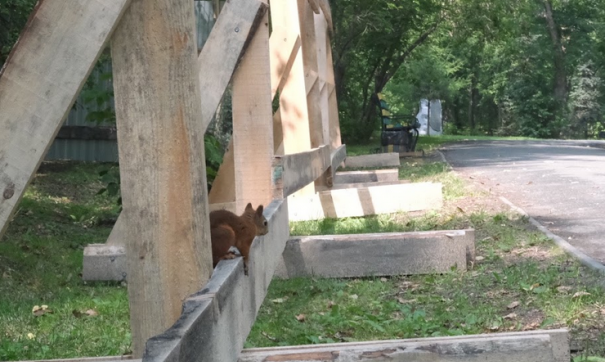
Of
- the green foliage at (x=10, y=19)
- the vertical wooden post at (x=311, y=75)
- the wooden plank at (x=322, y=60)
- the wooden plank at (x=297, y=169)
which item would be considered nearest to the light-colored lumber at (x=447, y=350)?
the wooden plank at (x=297, y=169)

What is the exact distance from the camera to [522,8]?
1277 inches

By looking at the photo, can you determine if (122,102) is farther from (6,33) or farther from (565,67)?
(565,67)

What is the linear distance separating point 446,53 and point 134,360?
5615 centimetres

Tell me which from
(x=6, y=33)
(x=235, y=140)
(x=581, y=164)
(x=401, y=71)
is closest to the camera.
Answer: (x=235, y=140)

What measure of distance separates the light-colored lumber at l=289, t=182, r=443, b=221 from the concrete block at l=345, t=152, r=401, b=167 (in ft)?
22.8

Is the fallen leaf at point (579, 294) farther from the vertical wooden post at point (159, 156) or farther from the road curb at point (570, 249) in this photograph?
the vertical wooden post at point (159, 156)

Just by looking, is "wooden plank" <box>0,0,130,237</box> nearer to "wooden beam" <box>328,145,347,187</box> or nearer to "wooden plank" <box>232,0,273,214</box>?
"wooden plank" <box>232,0,273,214</box>

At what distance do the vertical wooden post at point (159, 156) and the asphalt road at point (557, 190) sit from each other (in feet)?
14.8

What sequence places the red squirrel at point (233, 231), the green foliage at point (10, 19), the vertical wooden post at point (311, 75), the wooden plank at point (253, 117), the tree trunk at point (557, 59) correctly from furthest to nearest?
the tree trunk at point (557, 59)
the green foliage at point (10, 19)
the vertical wooden post at point (311, 75)
the wooden plank at point (253, 117)
the red squirrel at point (233, 231)

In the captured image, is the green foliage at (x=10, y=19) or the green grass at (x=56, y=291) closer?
the green grass at (x=56, y=291)

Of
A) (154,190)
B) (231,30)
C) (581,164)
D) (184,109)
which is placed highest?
(231,30)

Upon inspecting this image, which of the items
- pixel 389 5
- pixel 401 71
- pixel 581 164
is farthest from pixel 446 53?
pixel 581 164

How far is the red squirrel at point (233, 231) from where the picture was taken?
3.47m

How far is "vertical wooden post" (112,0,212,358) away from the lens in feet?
8.29
